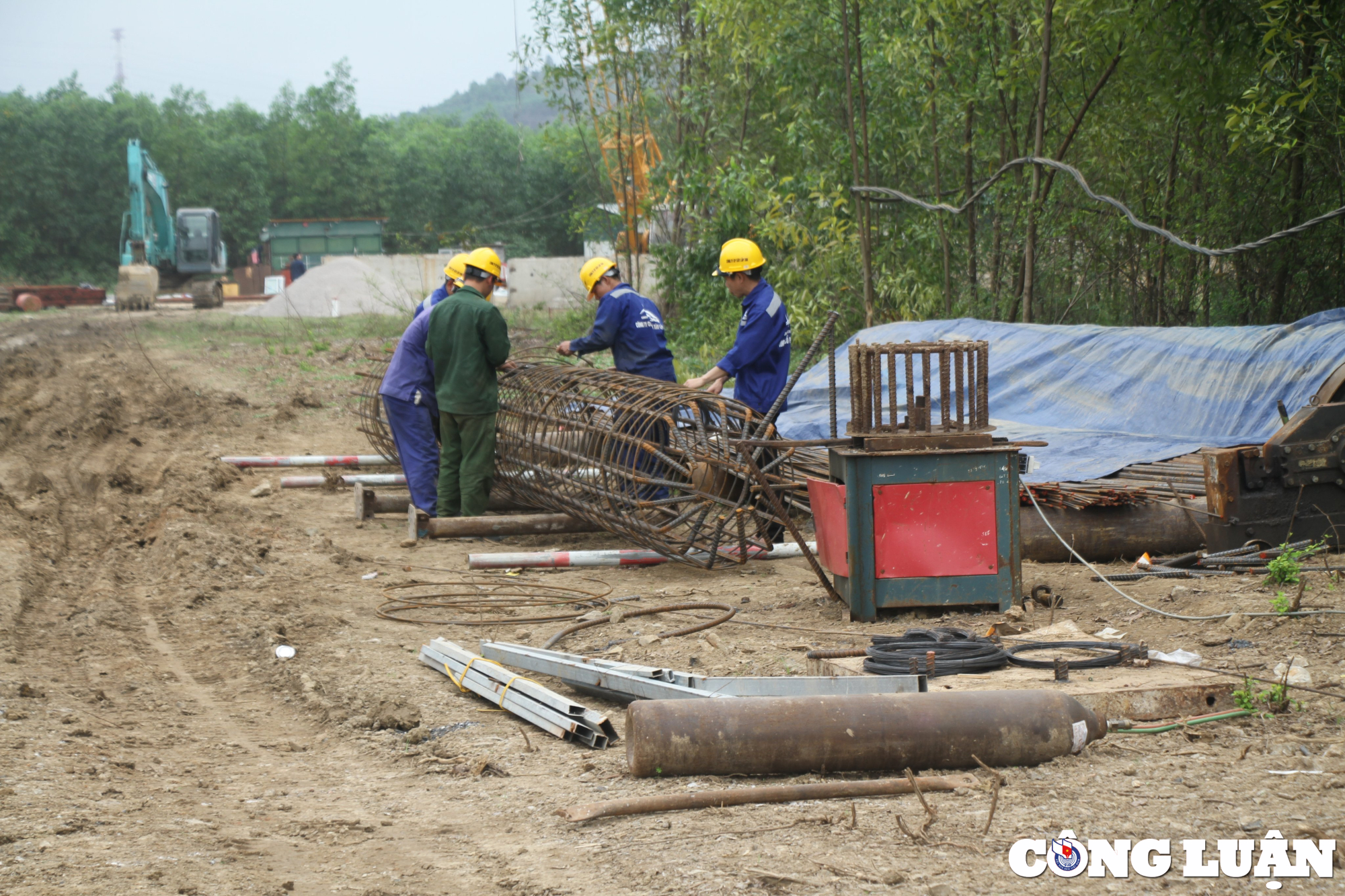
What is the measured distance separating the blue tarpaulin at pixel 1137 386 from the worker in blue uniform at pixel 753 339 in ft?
1.78

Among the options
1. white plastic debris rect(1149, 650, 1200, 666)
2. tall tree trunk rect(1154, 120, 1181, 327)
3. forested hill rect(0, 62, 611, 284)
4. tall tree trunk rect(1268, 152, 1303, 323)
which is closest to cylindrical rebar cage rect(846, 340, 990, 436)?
white plastic debris rect(1149, 650, 1200, 666)

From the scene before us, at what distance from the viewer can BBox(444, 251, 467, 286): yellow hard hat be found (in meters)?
8.01

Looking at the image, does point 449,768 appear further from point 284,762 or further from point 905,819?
point 905,819

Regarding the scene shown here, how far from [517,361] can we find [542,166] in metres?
51.8

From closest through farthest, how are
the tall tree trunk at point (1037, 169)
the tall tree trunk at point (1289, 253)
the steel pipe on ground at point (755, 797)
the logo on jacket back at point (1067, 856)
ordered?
the logo on jacket back at point (1067, 856)
the steel pipe on ground at point (755, 797)
the tall tree trunk at point (1289, 253)
the tall tree trunk at point (1037, 169)

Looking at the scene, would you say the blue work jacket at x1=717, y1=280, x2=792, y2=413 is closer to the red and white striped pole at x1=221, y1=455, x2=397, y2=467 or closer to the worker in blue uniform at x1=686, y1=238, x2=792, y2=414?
the worker in blue uniform at x1=686, y1=238, x2=792, y2=414

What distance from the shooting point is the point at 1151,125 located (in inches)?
417

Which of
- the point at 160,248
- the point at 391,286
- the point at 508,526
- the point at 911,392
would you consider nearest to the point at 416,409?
the point at 508,526

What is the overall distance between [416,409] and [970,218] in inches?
264

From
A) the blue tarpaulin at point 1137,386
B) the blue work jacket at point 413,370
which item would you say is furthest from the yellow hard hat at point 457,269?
the blue tarpaulin at point 1137,386

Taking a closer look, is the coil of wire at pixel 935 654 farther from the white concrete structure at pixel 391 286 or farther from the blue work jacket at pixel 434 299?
the white concrete structure at pixel 391 286

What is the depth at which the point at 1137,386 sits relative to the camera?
8180mm

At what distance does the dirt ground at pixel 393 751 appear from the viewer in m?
2.70

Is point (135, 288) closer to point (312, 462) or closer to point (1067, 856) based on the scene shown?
point (312, 462)
